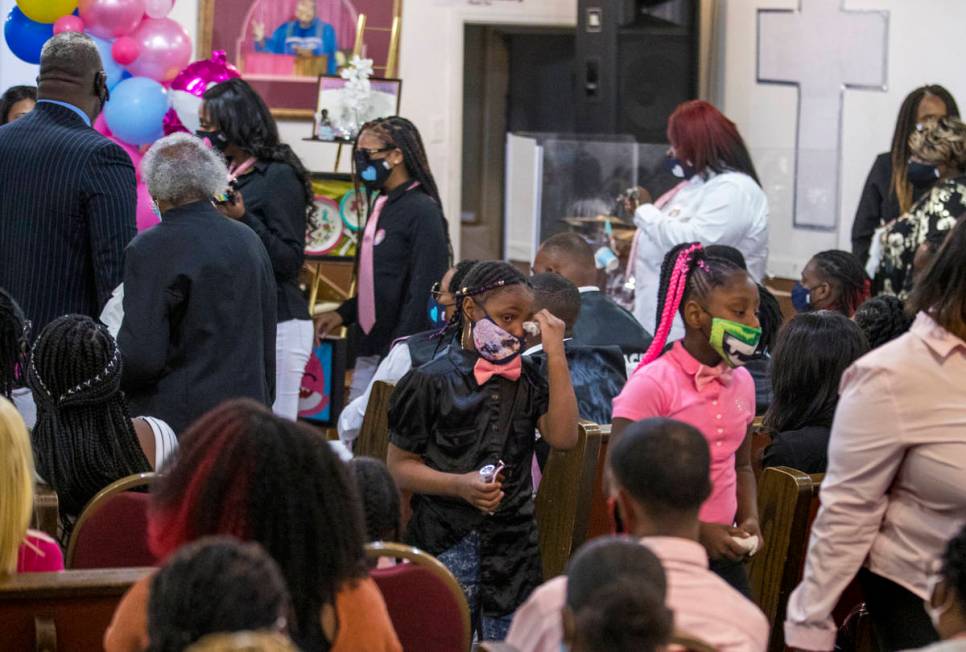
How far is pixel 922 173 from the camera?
18.6 feet

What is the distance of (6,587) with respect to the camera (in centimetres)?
215

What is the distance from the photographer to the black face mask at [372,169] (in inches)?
201

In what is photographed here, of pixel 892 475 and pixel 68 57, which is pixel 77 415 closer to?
pixel 68 57

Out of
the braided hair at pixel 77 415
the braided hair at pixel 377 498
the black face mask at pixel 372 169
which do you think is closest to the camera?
the braided hair at pixel 377 498

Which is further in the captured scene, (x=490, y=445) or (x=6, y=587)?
(x=490, y=445)

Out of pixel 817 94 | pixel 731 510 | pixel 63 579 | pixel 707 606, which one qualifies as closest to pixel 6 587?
pixel 63 579

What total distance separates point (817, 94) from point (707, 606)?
622 centimetres

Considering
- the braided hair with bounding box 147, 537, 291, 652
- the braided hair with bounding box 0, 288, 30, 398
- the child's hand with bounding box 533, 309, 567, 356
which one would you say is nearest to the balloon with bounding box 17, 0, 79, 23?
the braided hair with bounding box 0, 288, 30, 398

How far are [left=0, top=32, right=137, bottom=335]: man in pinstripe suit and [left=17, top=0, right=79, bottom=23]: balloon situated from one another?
2.39 metres

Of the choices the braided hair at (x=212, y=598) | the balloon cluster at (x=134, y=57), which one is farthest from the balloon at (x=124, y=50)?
the braided hair at (x=212, y=598)

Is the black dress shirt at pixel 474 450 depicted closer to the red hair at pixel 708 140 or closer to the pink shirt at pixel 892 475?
the pink shirt at pixel 892 475

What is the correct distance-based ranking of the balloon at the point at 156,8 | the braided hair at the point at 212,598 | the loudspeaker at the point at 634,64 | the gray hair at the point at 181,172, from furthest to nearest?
the loudspeaker at the point at 634,64 < the balloon at the point at 156,8 < the gray hair at the point at 181,172 < the braided hair at the point at 212,598

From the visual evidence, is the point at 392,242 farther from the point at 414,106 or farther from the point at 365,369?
the point at 414,106

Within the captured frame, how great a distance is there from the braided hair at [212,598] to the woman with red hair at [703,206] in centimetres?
415
